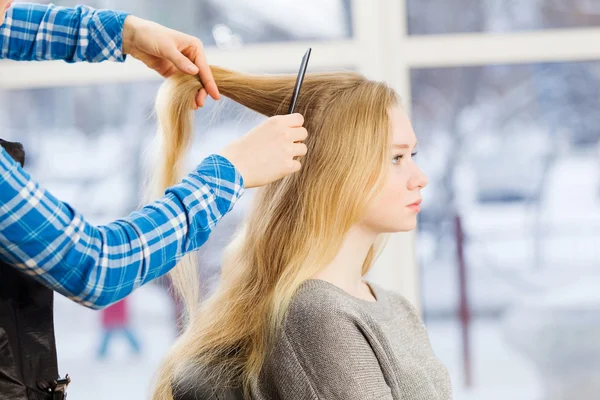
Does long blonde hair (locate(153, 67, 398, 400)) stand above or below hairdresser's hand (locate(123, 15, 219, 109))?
below

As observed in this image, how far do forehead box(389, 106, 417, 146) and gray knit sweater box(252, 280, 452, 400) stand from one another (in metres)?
0.34

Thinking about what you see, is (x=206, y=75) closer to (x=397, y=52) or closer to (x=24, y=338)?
(x=24, y=338)

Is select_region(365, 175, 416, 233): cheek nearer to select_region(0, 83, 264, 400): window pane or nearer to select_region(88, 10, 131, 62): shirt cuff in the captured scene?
select_region(88, 10, 131, 62): shirt cuff

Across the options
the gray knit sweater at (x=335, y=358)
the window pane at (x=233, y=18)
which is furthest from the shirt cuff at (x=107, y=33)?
the window pane at (x=233, y=18)

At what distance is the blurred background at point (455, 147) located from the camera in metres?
2.91

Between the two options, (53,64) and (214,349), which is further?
(53,64)

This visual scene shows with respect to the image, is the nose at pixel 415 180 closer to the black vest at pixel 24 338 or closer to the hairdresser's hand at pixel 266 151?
the hairdresser's hand at pixel 266 151

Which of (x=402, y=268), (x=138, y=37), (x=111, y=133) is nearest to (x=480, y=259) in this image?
(x=402, y=268)

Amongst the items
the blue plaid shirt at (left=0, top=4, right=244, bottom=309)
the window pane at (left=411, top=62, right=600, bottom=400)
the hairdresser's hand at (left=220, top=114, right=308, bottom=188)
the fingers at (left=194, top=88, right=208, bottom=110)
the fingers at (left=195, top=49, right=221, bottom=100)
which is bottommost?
the window pane at (left=411, top=62, right=600, bottom=400)

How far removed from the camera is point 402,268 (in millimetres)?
2934

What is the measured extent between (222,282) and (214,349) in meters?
0.20

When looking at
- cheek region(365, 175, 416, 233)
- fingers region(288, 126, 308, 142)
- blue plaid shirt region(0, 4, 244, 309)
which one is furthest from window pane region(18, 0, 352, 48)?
blue plaid shirt region(0, 4, 244, 309)

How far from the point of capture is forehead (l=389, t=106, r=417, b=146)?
1633mm

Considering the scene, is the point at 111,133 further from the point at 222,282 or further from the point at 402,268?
the point at 222,282
